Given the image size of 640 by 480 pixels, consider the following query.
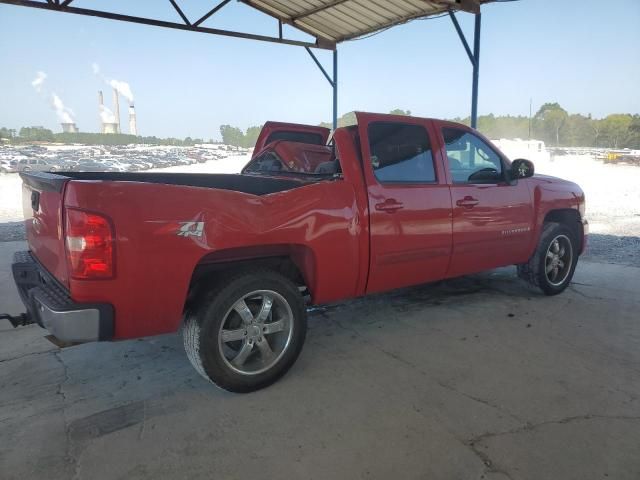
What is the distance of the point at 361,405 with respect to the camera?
113 inches

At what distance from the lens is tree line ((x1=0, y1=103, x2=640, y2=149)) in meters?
66.7

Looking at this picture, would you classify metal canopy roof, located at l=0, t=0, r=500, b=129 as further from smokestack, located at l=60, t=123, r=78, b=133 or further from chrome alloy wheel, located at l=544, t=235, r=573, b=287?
smokestack, located at l=60, t=123, r=78, b=133

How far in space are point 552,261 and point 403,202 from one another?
248 cm

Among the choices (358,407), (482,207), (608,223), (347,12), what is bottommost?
(358,407)

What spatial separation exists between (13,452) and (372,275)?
2.49m

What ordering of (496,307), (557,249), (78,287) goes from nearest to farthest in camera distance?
1. (78,287)
2. (496,307)
3. (557,249)

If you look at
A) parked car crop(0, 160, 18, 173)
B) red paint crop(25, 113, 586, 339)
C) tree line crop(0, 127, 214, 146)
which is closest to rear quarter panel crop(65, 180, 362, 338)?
red paint crop(25, 113, 586, 339)

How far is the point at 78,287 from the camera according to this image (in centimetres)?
236

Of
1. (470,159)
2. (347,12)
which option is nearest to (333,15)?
(347,12)

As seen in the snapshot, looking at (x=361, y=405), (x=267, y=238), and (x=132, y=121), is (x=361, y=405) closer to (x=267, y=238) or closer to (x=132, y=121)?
(x=267, y=238)

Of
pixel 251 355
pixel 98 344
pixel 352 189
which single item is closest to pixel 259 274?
pixel 251 355

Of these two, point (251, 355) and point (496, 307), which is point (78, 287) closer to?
point (251, 355)

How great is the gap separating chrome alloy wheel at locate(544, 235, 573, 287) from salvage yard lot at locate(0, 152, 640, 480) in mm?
644

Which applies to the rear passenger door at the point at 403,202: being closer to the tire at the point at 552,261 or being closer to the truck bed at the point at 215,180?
the truck bed at the point at 215,180
